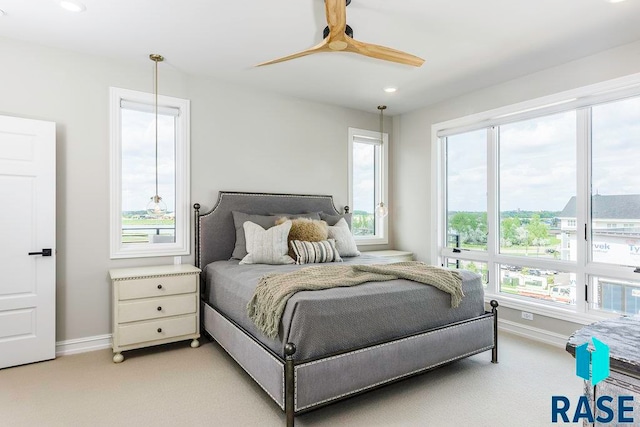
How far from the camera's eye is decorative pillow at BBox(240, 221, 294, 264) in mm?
3489

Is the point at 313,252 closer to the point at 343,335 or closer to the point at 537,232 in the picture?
the point at 343,335

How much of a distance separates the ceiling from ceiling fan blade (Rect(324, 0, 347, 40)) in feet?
1.01

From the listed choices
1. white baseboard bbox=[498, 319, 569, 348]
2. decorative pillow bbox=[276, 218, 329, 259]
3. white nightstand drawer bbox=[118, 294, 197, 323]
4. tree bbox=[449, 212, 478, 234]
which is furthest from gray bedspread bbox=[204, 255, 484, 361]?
tree bbox=[449, 212, 478, 234]

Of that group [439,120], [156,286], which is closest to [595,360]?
[156,286]

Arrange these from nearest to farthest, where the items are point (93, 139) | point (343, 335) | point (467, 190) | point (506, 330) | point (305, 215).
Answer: point (343, 335), point (93, 139), point (506, 330), point (305, 215), point (467, 190)

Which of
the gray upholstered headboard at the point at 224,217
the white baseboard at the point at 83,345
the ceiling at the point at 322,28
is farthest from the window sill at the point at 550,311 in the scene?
the white baseboard at the point at 83,345

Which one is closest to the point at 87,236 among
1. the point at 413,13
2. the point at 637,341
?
the point at 413,13

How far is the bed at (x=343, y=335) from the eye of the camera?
2082mm

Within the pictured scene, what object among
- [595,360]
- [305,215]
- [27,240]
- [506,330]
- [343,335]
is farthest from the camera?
[305,215]

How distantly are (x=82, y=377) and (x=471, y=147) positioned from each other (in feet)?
15.0

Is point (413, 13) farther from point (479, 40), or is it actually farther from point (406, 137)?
point (406, 137)

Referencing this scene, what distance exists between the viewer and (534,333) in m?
3.69

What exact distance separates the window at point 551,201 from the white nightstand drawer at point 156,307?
3.19 metres

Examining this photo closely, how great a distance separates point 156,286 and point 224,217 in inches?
41.6
